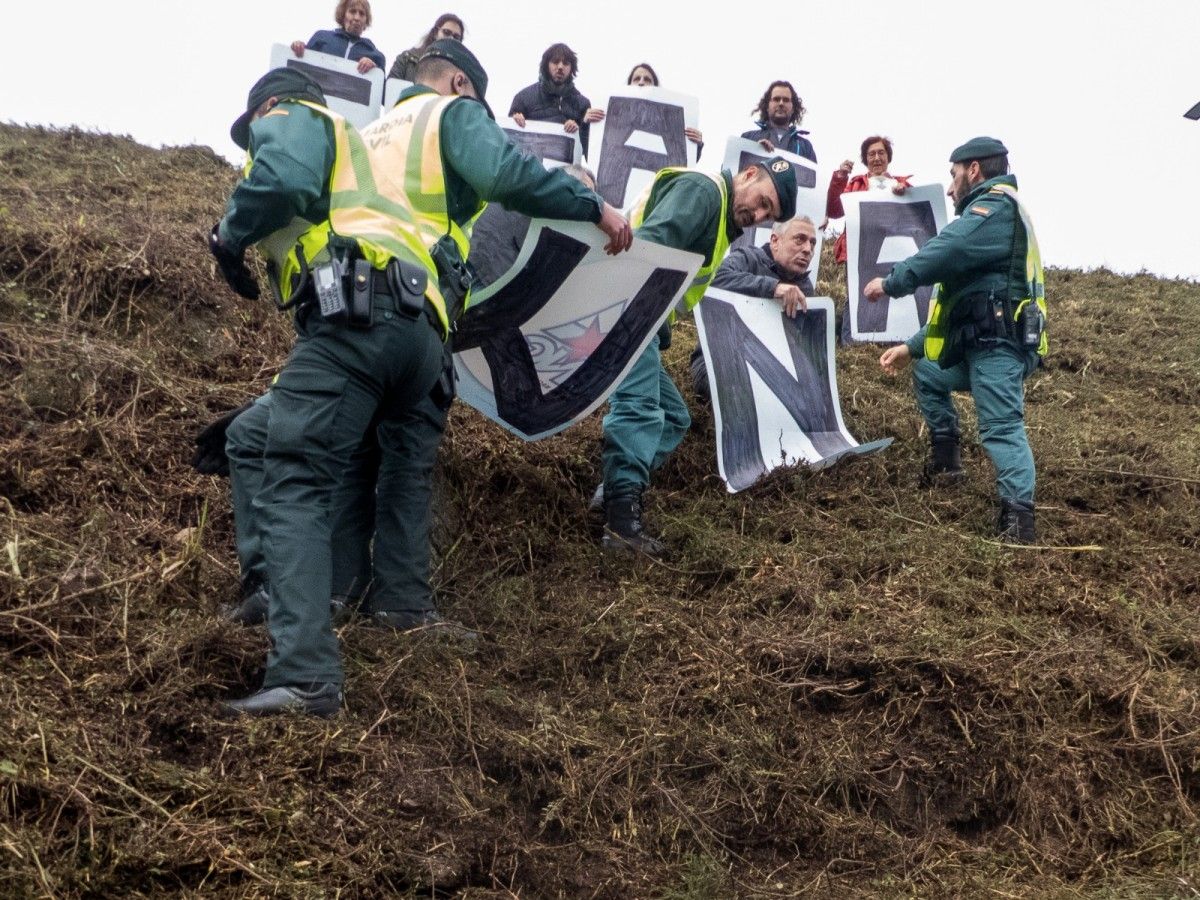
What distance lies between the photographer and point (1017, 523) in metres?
5.76

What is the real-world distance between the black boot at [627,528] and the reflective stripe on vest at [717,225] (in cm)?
84

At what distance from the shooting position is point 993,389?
593 centimetres

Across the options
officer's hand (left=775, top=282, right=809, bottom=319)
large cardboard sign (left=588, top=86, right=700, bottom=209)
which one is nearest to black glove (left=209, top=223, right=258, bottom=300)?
officer's hand (left=775, top=282, right=809, bottom=319)

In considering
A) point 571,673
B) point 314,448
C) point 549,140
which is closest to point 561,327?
point 571,673

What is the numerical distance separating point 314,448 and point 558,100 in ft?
18.6

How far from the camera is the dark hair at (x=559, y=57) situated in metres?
8.65

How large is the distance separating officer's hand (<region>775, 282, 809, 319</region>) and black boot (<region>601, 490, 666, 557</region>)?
1698mm

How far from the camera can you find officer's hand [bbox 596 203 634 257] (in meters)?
4.45

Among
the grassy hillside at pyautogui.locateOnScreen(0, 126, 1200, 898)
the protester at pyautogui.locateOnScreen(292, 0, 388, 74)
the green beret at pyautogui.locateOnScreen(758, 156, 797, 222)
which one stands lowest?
the grassy hillside at pyautogui.locateOnScreen(0, 126, 1200, 898)

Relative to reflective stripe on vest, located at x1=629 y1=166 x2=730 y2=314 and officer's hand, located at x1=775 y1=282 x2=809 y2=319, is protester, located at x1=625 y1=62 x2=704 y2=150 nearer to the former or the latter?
officer's hand, located at x1=775 y1=282 x2=809 y2=319

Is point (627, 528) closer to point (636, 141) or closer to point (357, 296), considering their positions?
point (357, 296)

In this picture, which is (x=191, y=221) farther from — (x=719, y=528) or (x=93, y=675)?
(x=93, y=675)

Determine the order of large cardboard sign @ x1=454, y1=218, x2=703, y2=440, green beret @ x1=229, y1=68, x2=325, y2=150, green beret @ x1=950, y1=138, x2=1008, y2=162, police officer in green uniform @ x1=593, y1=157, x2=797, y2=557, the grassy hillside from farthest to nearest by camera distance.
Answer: green beret @ x1=950, y1=138, x2=1008, y2=162
police officer in green uniform @ x1=593, y1=157, x2=797, y2=557
large cardboard sign @ x1=454, y1=218, x2=703, y2=440
green beret @ x1=229, y1=68, x2=325, y2=150
the grassy hillside

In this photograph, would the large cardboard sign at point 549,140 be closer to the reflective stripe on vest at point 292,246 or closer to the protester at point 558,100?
the protester at point 558,100
